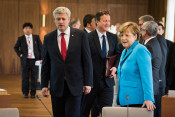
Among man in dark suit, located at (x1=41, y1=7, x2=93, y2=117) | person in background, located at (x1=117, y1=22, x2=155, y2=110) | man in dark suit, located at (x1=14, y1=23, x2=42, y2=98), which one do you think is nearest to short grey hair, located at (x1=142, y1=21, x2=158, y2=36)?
man in dark suit, located at (x1=41, y1=7, x2=93, y2=117)

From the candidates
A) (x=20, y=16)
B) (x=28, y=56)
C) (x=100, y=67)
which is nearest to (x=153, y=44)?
(x=100, y=67)

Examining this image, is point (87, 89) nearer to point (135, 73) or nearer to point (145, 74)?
point (135, 73)

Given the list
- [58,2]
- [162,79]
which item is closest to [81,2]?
[58,2]

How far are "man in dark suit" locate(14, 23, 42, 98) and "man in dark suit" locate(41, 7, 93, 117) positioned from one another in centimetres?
495

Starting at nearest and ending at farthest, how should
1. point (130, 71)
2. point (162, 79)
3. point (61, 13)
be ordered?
point (130, 71)
point (61, 13)
point (162, 79)

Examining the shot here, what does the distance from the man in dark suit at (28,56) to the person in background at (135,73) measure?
5726 mm

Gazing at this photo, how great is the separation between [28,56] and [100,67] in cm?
473

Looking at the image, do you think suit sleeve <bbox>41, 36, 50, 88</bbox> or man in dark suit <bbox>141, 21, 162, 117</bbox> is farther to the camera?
man in dark suit <bbox>141, 21, 162, 117</bbox>

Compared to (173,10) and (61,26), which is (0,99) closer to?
(61,26)

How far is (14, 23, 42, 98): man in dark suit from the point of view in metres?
9.11

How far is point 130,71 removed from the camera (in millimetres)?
3520

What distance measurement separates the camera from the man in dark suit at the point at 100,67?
16.1 feet

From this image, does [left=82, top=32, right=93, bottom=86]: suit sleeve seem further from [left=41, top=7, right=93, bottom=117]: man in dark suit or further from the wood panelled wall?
the wood panelled wall

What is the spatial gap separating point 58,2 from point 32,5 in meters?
1.11
